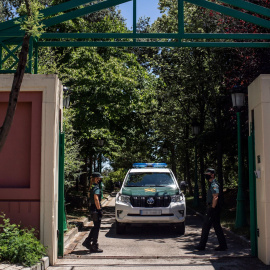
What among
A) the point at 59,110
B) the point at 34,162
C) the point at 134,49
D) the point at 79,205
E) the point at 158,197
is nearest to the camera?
the point at 34,162

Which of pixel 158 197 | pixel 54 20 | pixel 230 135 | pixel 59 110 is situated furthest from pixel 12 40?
pixel 230 135

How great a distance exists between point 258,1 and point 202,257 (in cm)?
920

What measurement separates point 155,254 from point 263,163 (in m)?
3.22

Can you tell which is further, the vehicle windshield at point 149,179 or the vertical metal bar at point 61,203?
the vehicle windshield at point 149,179

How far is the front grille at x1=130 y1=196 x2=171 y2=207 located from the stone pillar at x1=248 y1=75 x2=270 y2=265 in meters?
4.09

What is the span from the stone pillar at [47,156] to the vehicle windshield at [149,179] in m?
5.25

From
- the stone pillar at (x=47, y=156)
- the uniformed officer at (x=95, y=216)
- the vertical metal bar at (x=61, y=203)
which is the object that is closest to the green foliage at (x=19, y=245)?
the stone pillar at (x=47, y=156)

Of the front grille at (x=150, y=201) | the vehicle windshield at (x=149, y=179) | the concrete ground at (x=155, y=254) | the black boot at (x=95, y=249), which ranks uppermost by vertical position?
the vehicle windshield at (x=149, y=179)

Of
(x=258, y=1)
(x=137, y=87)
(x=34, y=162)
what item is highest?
(x=258, y=1)

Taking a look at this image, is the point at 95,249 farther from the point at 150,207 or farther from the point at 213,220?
the point at 150,207

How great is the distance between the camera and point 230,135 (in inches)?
762

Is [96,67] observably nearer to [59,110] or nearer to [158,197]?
[158,197]

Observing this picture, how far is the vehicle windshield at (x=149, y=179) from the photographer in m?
13.8

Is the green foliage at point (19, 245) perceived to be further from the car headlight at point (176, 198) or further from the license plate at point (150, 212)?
the car headlight at point (176, 198)
